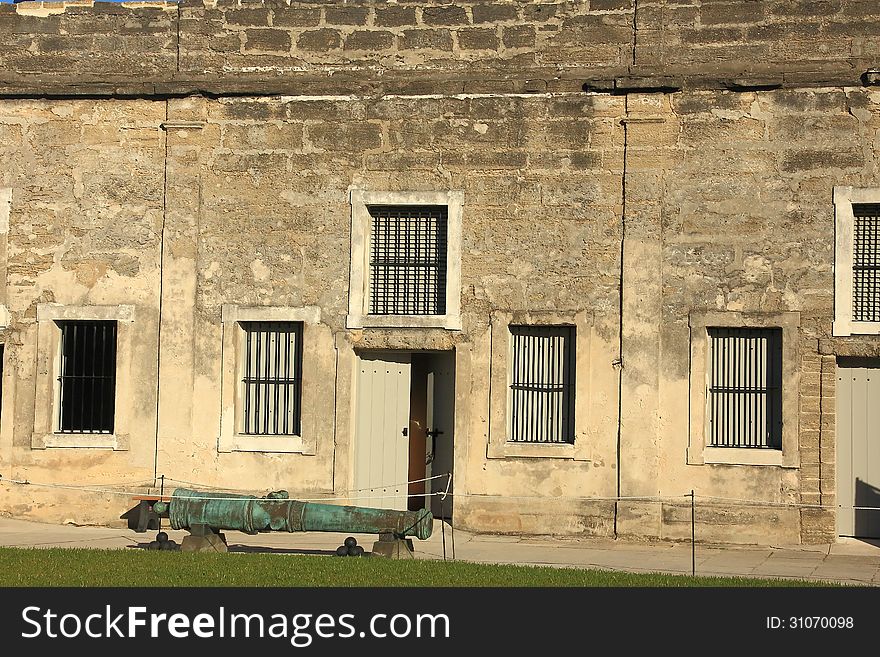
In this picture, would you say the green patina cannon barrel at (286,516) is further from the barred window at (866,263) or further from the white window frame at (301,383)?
the barred window at (866,263)

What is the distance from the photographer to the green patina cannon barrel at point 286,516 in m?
13.9

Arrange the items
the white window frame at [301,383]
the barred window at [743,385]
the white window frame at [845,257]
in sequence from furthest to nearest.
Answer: the white window frame at [301,383] → the barred window at [743,385] → the white window frame at [845,257]

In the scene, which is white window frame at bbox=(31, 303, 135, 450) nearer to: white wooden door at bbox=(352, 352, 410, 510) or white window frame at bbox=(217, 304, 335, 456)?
white window frame at bbox=(217, 304, 335, 456)

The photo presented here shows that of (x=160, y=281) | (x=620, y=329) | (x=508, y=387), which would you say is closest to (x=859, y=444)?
(x=620, y=329)

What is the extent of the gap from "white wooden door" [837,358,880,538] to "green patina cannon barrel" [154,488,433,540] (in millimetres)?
5072

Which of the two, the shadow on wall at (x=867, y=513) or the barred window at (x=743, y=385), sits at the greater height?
the barred window at (x=743, y=385)

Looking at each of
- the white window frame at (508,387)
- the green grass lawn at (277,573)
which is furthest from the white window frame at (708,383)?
the green grass lawn at (277,573)

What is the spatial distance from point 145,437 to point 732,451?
6.72m

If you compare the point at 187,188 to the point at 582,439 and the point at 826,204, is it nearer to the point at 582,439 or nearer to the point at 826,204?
the point at 582,439

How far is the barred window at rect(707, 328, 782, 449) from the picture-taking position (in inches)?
634

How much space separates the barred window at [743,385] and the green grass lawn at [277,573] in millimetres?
3588

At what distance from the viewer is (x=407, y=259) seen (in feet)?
55.2

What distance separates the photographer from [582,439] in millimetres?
16203

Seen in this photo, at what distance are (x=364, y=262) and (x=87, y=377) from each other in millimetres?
3600
